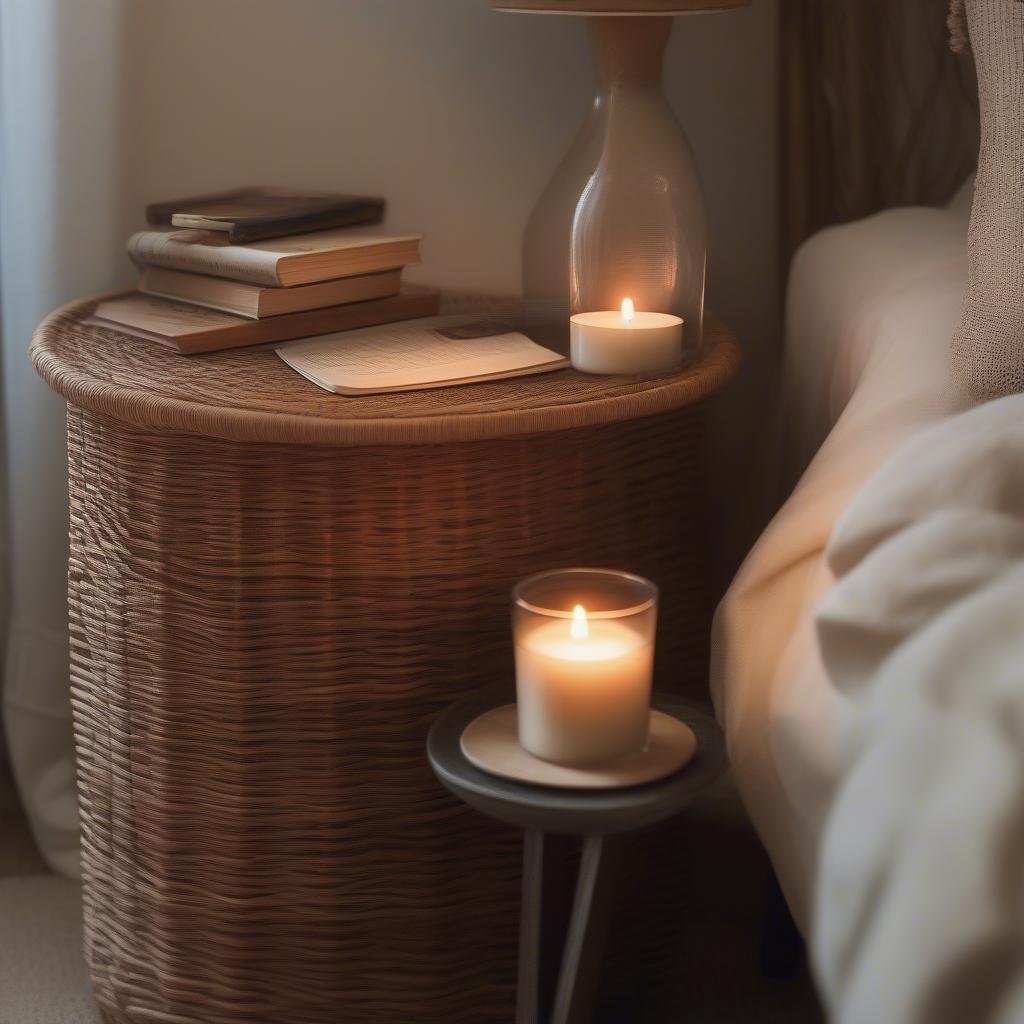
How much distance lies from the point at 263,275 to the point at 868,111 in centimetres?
66

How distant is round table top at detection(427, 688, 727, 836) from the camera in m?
0.73

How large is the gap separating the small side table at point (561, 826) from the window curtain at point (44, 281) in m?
0.64

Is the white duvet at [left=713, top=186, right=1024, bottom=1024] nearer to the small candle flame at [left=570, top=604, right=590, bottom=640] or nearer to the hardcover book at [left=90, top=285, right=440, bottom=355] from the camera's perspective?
the small candle flame at [left=570, top=604, right=590, bottom=640]

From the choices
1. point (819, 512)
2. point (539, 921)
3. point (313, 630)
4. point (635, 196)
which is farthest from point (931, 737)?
point (635, 196)

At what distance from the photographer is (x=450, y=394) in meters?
0.91

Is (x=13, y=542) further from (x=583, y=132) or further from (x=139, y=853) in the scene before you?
(x=583, y=132)

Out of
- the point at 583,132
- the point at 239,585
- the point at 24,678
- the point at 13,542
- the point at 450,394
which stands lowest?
the point at 24,678

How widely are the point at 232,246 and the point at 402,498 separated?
12.2 inches

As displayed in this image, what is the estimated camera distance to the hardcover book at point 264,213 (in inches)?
42.6

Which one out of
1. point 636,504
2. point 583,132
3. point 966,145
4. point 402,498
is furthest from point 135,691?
point 966,145

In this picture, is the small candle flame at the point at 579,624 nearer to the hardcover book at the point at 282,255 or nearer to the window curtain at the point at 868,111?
the hardcover book at the point at 282,255

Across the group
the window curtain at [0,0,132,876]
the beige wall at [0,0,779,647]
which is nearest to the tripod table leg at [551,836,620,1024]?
the beige wall at [0,0,779,647]

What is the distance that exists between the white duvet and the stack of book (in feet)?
1.33

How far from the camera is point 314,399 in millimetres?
887
